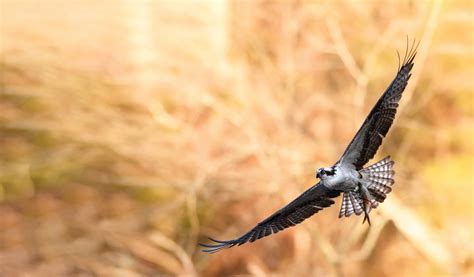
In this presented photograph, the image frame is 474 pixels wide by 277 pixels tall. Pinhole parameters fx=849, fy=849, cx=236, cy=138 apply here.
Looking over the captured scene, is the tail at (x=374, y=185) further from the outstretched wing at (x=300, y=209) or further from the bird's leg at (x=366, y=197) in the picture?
the outstretched wing at (x=300, y=209)

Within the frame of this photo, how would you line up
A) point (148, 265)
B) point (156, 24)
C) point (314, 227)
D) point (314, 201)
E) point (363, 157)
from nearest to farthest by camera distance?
1. point (363, 157)
2. point (314, 201)
3. point (314, 227)
4. point (148, 265)
5. point (156, 24)

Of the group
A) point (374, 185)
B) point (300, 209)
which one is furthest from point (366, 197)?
point (300, 209)

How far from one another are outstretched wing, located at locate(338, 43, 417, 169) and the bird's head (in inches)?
3.7

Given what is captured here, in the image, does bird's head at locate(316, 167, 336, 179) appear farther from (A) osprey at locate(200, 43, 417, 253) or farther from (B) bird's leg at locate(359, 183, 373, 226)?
(B) bird's leg at locate(359, 183, 373, 226)

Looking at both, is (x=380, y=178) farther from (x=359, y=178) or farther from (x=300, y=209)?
(x=300, y=209)

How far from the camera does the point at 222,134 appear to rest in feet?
43.0

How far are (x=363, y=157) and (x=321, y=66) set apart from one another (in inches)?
306

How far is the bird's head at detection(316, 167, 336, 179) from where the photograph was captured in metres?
5.23

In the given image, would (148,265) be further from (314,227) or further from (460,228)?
(460,228)

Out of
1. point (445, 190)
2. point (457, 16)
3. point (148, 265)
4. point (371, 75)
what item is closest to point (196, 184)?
point (148, 265)

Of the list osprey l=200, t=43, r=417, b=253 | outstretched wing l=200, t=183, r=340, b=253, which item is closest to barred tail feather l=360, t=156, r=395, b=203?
osprey l=200, t=43, r=417, b=253

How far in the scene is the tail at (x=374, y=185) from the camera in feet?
17.7

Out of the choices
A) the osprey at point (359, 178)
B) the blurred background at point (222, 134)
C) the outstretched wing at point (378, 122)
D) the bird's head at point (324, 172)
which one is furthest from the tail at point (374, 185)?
the blurred background at point (222, 134)

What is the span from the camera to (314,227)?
11.2m
